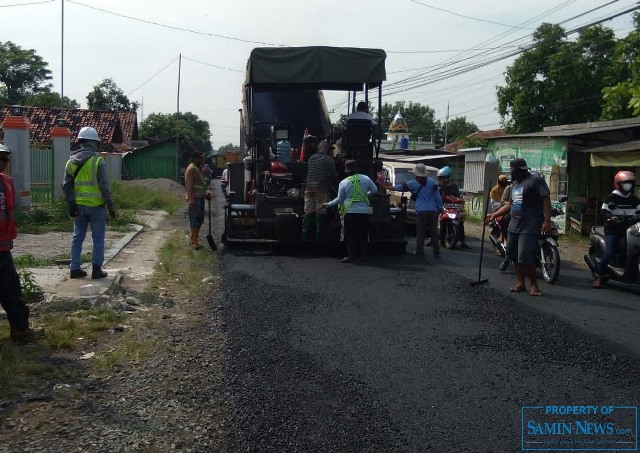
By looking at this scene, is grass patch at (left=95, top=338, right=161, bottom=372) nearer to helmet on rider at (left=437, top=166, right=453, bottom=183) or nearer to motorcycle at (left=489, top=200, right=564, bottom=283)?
motorcycle at (left=489, top=200, right=564, bottom=283)

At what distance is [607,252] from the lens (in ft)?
30.0

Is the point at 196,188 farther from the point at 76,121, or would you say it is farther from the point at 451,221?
the point at 76,121

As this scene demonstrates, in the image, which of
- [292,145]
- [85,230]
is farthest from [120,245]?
[85,230]

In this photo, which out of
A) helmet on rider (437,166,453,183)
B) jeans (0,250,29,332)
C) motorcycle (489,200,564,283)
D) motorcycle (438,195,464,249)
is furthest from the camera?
helmet on rider (437,166,453,183)

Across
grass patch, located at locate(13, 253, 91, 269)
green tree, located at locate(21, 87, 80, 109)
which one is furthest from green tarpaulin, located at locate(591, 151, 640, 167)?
green tree, located at locate(21, 87, 80, 109)

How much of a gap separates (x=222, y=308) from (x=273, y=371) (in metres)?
2.48

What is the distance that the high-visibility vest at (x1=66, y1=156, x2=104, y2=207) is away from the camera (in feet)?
26.3

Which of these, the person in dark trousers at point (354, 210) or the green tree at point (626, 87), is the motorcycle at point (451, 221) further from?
the green tree at point (626, 87)

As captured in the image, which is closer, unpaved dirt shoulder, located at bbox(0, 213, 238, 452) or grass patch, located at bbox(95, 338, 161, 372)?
unpaved dirt shoulder, located at bbox(0, 213, 238, 452)

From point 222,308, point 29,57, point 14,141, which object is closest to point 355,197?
point 222,308

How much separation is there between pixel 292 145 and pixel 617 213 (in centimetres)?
699

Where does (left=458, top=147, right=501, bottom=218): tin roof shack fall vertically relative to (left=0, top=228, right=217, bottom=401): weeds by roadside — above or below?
above

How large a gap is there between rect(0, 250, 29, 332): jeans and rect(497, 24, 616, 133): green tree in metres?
29.6

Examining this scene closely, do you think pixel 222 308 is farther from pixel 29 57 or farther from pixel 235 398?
pixel 29 57
